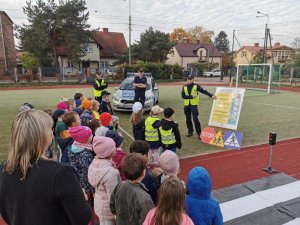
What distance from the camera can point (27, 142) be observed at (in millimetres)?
1717

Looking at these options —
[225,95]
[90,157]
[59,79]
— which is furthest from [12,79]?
[90,157]

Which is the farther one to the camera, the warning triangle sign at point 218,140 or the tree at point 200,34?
the tree at point 200,34

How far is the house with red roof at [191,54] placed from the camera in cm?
6688

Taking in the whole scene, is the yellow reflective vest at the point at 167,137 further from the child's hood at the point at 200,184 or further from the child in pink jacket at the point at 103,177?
the child's hood at the point at 200,184

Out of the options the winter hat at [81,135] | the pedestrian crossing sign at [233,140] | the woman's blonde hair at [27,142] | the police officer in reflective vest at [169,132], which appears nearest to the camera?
the woman's blonde hair at [27,142]

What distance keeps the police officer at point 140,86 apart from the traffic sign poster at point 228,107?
3.72 m

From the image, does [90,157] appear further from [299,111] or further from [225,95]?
[299,111]

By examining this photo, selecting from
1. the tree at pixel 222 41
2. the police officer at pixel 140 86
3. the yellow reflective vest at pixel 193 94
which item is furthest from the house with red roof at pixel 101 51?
the tree at pixel 222 41

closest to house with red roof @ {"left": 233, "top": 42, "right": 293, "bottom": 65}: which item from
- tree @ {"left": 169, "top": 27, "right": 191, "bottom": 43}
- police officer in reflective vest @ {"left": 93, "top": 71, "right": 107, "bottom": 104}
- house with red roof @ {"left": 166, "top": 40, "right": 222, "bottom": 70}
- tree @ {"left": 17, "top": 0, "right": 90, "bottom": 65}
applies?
house with red roof @ {"left": 166, "top": 40, "right": 222, "bottom": 70}

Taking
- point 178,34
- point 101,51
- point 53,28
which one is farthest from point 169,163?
point 178,34

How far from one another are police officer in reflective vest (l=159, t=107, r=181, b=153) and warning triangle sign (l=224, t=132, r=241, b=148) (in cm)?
270

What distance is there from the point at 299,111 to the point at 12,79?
105ft

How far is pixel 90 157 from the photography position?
12.6 ft

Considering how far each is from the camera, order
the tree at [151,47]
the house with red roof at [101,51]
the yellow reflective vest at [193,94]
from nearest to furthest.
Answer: the yellow reflective vest at [193,94] → the house with red roof at [101,51] → the tree at [151,47]
